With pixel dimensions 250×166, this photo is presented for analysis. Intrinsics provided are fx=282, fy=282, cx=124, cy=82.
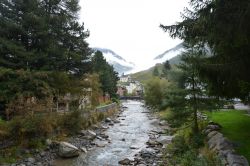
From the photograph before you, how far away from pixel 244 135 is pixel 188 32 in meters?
8.14

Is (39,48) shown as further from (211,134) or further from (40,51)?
(211,134)

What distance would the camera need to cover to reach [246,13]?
28.1ft

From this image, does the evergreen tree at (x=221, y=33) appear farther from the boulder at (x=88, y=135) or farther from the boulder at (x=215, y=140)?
the boulder at (x=88, y=135)

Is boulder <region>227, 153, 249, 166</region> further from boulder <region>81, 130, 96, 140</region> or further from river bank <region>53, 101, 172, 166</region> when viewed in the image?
boulder <region>81, 130, 96, 140</region>

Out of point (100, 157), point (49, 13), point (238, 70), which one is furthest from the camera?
point (49, 13)

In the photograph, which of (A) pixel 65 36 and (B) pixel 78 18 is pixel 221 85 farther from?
(B) pixel 78 18

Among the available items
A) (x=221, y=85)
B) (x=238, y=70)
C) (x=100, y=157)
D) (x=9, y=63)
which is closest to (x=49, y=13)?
(x=9, y=63)

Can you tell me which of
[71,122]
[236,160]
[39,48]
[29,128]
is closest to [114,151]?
[71,122]

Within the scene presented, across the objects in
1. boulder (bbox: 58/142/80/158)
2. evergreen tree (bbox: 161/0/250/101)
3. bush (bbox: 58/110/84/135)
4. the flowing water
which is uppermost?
evergreen tree (bbox: 161/0/250/101)

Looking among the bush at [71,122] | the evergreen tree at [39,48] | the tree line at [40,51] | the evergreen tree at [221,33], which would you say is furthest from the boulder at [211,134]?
the bush at [71,122]

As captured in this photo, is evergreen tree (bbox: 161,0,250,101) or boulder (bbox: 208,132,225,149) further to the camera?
boulder (bbox: 208,132,225,149)

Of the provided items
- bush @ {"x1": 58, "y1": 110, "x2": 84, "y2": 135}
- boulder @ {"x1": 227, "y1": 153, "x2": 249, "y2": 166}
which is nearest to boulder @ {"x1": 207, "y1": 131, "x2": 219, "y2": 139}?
boulder @ {"x1": 227, "y1": 153, "x2": 249, "y2": 166}

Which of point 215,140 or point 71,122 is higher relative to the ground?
point 215,140

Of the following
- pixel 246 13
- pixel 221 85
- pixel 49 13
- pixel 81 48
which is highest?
pixel 49 13
